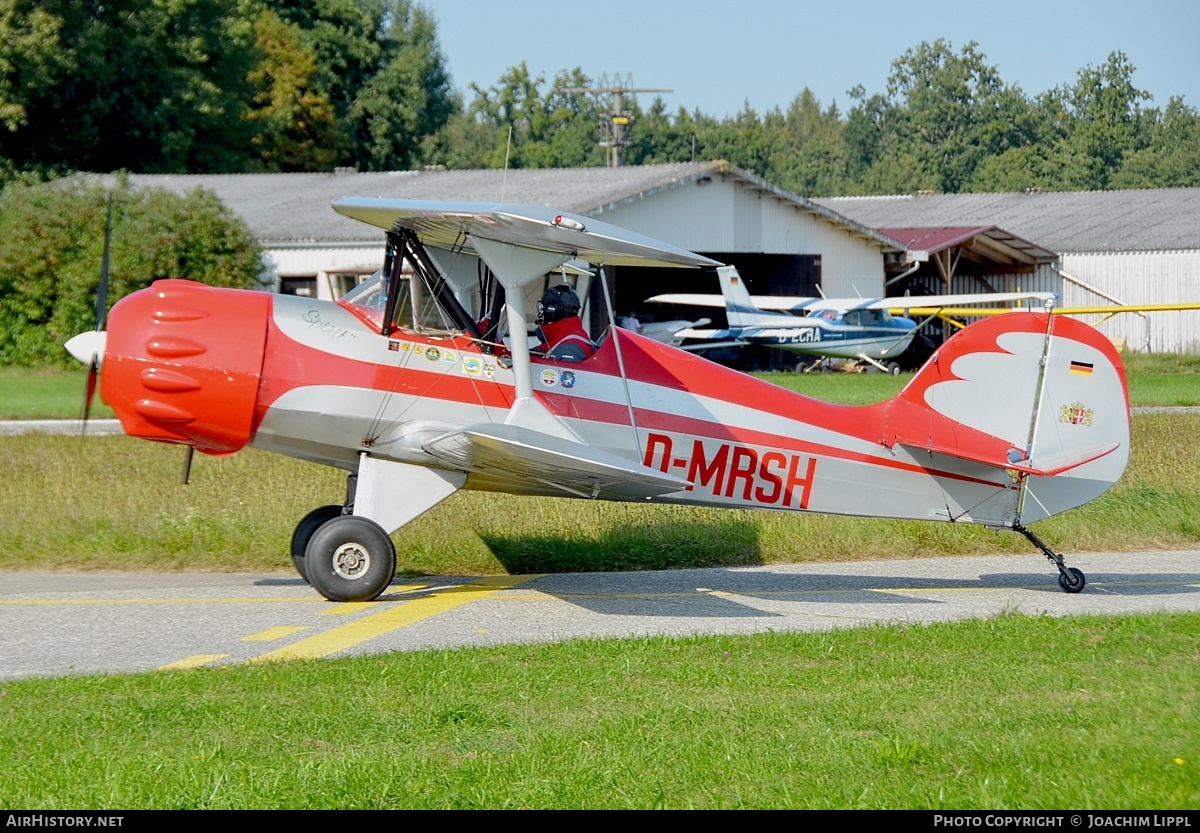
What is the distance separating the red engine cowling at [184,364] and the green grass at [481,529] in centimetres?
255

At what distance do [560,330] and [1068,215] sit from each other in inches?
1785

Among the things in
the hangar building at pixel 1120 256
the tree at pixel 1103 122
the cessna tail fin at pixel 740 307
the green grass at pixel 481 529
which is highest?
the tree at pixel 1103 122

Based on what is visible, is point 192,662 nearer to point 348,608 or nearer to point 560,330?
point 348,608

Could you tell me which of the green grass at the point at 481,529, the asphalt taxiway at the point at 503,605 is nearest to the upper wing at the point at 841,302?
the green grass at the point at 481,529

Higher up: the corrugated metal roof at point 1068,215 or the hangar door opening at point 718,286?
the corrugated metal roof at point 1068,215

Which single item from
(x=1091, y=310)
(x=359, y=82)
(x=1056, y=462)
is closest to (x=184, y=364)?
(x=1056, y=462)

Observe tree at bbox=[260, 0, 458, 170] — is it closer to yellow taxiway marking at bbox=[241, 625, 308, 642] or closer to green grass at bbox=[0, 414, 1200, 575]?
green grass at bbox=[0, 414, 1200, 575]

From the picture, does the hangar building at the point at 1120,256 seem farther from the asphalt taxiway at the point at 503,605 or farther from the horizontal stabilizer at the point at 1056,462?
the horizontal stabilizer at the point at 1056,462

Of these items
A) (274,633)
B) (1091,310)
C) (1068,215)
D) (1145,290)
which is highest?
(1068,215)

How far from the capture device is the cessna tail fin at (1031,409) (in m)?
9.86

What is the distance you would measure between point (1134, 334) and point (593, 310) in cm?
1985

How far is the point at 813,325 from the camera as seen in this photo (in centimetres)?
3697

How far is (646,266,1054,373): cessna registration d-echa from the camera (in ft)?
121

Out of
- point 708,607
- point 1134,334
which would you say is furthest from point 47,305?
point 1134,334
